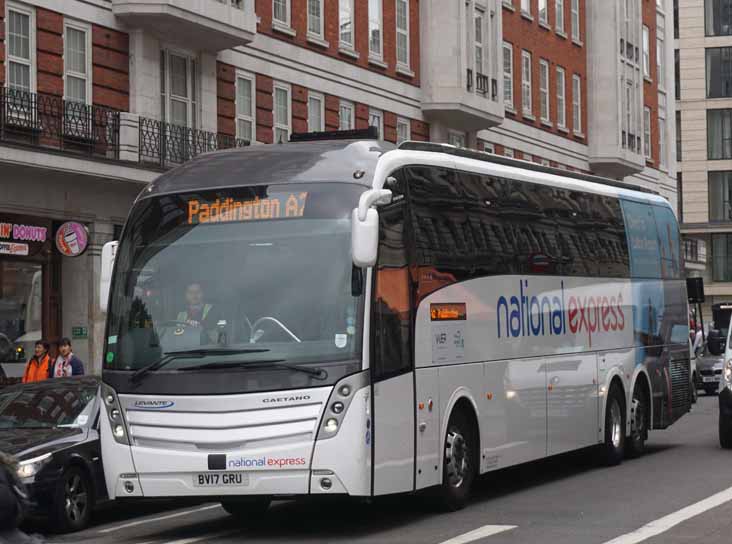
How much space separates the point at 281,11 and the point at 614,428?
1995 cm

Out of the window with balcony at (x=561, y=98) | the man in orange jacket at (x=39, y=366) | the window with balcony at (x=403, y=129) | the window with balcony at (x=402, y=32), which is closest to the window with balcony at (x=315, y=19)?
the window with balcony at (x=402, y=32)

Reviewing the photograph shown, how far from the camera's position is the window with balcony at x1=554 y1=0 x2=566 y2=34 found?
2149 inches

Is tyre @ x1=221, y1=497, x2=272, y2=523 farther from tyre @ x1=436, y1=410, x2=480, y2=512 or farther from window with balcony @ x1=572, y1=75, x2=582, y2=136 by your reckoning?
window with balcony @ x1=572, y1=75, x2=582, y2=136

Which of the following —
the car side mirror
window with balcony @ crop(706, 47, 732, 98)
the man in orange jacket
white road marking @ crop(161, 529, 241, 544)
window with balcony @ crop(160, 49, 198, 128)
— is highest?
window with balcony @ crop(706, 47, 732, 98)

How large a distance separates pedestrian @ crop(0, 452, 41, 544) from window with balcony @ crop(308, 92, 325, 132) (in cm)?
3316

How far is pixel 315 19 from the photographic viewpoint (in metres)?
37.9

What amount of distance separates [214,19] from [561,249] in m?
15.5

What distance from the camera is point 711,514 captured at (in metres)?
12.8

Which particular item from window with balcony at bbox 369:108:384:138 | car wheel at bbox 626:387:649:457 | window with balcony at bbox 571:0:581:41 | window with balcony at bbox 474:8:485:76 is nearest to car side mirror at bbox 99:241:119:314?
car wheel at bbox 626:387:649:457

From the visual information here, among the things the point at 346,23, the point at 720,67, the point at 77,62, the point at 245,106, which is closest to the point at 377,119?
the point at 346,23

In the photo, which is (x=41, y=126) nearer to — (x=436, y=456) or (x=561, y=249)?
(x=561, y=249)

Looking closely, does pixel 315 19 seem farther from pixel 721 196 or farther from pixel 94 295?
pixel 721 196

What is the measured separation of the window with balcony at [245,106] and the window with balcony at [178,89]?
1.94m

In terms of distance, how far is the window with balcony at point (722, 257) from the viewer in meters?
86.8
